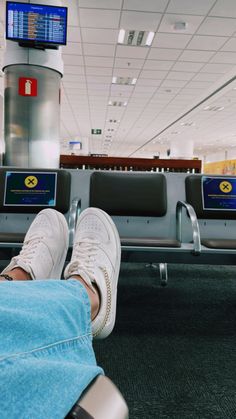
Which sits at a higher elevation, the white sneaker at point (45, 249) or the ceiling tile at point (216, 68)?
the ceiling tile at point (216, 68)

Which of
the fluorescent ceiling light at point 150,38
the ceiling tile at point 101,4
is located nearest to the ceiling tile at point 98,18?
the ceiling tile at point 101,4

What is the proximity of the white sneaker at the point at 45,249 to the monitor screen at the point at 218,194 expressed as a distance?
3.96 ft

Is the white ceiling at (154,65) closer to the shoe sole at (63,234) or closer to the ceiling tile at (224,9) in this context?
the ceiling tile at (224,9)

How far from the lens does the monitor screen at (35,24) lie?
12.6 ft

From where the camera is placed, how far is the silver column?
405 cm

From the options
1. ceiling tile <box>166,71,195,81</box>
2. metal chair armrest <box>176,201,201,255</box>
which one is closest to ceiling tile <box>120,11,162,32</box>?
ceiling tile <box>166,71,195,81</box>

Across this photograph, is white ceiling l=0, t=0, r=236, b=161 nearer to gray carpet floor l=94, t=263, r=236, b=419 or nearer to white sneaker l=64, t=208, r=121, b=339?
gray carpet floor l=94, t=263, r=236, b=419

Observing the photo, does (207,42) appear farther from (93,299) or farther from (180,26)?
(93,299)

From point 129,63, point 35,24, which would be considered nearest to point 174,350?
point 35,24

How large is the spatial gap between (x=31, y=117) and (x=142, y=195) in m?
2.39

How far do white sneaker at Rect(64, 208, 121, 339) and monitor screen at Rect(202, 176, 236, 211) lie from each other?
1.14m

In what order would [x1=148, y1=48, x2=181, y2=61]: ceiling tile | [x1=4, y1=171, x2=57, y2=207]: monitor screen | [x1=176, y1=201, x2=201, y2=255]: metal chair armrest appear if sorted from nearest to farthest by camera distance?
[x1=176, y1=201, x2=201, y2=255]: metal chair armrest, [x1=4, y1=171, x2=57, y2=207]: monitor screen, [x1=148, y1=48, x2=181, y2=61]: ceiling tile

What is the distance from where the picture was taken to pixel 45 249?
1215 mm

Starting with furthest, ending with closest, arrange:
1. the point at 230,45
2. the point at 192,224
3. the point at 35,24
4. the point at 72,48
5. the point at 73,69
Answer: the point at 73,69, the point at 72,48, the point at 230,45, the point at 35,24, the point at 192,224
